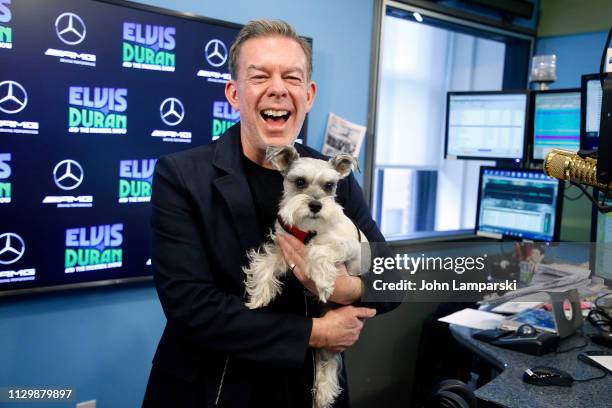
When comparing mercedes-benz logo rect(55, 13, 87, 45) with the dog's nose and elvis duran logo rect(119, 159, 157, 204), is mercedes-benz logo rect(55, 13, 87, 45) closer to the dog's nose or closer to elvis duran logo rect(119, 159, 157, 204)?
elvis duran logo rect(119, 159, 157, 204)

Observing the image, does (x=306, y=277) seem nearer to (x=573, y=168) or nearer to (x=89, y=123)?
(x=573, y=168)

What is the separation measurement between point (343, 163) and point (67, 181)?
4.34 ft

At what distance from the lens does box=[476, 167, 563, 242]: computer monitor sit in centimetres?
288

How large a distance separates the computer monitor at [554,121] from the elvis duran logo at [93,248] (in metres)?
2.40

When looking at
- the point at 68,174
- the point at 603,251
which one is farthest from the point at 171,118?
the point at 603,251

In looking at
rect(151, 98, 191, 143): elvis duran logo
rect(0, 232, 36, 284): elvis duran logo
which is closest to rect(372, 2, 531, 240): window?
rect(151, 98, 191, 143): elvis duran logo

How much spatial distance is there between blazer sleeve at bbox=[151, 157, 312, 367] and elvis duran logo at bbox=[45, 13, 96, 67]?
1.23 metres

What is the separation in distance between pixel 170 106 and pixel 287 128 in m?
1.25

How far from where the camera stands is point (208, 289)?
1216mm

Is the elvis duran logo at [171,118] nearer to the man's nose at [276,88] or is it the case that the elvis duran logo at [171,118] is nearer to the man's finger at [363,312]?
the man's nose at [276,88]

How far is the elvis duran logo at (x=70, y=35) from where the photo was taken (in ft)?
6.95

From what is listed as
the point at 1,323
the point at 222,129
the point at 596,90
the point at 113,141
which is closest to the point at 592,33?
the point at 596,90

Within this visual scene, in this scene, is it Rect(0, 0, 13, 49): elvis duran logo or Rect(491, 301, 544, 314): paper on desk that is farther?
Rect(491, 301, 544, 314): paper on desk

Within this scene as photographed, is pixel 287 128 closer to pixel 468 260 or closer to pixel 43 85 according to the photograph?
pixel 468 260
